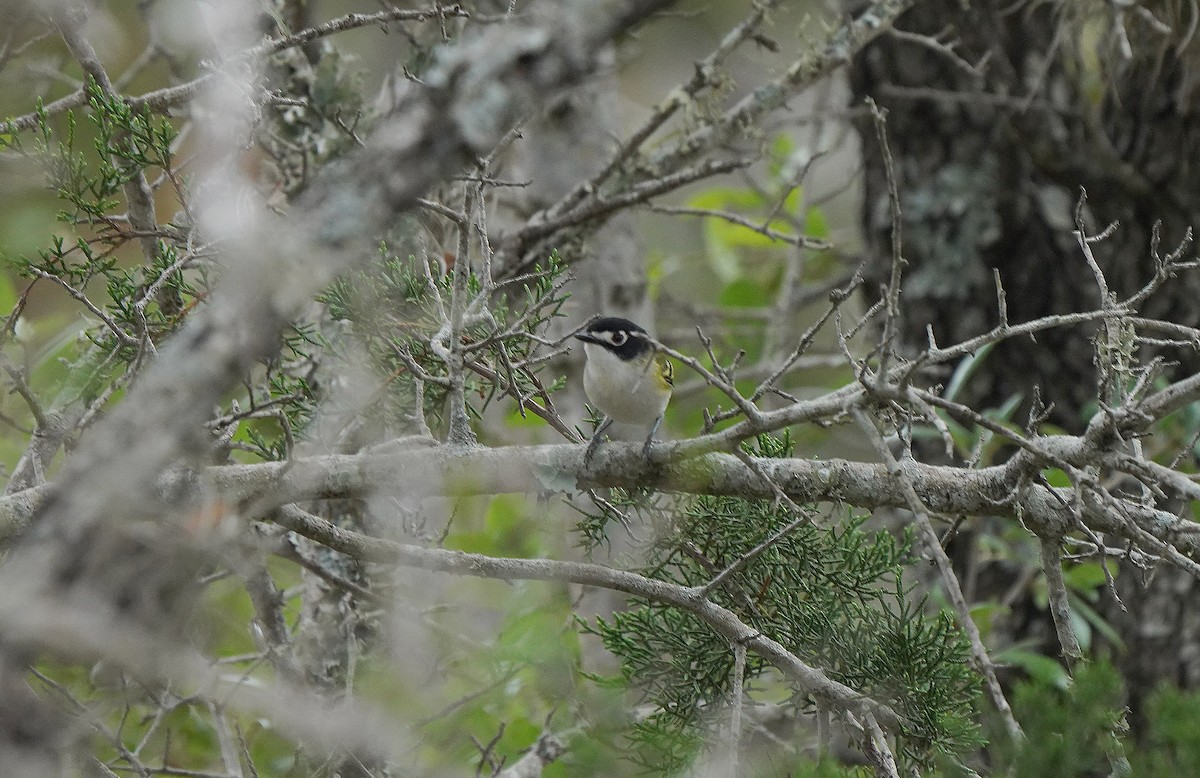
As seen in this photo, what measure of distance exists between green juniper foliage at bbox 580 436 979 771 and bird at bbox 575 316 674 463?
435 mm

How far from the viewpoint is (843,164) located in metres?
10.9

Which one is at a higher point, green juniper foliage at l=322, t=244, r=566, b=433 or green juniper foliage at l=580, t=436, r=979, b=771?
green juniper foliage at l=322, t=244, r=566, b=433

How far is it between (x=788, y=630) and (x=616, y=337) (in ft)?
3.71

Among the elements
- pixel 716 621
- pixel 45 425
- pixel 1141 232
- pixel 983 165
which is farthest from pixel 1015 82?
pixel 45 425

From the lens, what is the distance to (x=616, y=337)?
11.4 feet

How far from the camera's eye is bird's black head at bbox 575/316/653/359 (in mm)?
3453

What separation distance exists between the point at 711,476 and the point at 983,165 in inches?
132

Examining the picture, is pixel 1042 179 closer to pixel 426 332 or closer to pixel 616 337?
pixel 616 337

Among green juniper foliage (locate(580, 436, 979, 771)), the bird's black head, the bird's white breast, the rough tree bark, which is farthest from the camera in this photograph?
the rough tree bark

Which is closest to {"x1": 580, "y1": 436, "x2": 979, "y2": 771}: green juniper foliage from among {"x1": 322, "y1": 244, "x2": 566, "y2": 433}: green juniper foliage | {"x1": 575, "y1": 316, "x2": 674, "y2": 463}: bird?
{"x1": 575, "y1": 316, "x2": 674, "y2": 463}: bird

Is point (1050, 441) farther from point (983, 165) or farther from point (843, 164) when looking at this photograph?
point (843, 164)

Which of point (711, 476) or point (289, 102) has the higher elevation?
point (289, 102)

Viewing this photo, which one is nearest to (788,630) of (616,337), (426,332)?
(616,337)

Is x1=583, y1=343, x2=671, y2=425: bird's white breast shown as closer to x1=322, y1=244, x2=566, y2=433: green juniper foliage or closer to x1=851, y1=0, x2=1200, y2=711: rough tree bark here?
x1=322, y1=244, x2=566, y2=433: green juniper foliage
